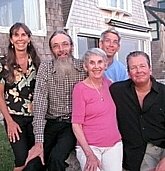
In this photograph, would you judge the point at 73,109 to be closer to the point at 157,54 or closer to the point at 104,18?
the point at 104,18

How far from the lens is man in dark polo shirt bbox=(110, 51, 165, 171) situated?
4.15 m

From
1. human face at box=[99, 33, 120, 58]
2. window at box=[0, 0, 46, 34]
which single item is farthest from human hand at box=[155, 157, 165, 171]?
window at box=[0, 0, 46, 34]

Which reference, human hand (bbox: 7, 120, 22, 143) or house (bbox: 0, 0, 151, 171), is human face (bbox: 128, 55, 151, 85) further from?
house (bbox: 0, 0, 151, 171)

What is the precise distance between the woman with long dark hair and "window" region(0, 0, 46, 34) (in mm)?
7756

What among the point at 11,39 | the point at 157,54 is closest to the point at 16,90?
the point at 11,39

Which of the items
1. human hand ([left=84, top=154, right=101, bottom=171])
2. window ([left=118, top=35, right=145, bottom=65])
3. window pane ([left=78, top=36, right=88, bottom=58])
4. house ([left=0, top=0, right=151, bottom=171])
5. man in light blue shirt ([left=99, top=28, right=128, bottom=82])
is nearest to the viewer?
human hand ([left=84, top=154, right=101, bottom=171])

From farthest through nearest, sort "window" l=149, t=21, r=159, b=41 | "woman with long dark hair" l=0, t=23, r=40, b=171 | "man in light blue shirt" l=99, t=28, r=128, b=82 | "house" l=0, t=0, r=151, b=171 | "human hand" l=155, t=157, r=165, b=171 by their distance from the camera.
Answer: "window" l=149, t=21, r=159, b=41
"house" l=0, t=0, r=151, b=171
"man in light blue shirt" l=99, t=28, r=128, b=82
"woman with long dark hair" l=0, t=23, r=40, b=171
"human hand" l=155, t=157, r=165, b=171

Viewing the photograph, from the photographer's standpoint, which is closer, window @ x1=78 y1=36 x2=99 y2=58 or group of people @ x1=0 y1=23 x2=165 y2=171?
group of people @ x1=0 y1=23 x2=165 y2=171

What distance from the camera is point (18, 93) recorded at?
173 inches

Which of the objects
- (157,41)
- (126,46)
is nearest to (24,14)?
(126,46)

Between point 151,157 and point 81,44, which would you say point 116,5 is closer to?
point 81,44

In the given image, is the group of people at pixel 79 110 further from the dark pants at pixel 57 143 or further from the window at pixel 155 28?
the window at pixel 155 28

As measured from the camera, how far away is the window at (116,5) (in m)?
17.0

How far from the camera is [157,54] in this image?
27812 mm
